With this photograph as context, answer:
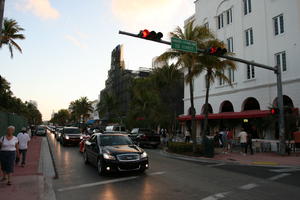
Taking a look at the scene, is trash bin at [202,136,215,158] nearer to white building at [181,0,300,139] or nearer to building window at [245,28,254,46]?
white building at [181,0,300,139]

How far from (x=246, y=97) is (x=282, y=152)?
35.4 ft

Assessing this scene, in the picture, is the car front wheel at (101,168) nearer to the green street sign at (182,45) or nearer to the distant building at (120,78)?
the green street sign at (182,45)

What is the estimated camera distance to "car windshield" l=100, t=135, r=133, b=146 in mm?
10469

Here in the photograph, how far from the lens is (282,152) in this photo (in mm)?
15859

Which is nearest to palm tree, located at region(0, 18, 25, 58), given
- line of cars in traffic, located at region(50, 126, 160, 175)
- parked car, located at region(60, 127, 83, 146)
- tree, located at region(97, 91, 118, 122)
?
parked car, located at region(60, 127, 83, 146)

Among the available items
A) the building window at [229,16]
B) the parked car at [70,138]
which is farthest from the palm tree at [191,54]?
the building window at [229,16]

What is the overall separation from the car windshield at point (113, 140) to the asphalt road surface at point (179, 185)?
1294 millimetres

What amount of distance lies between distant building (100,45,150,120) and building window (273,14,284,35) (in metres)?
42.4

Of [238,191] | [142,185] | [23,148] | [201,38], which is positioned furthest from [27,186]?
[201,38]

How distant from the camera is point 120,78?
72.2 meters

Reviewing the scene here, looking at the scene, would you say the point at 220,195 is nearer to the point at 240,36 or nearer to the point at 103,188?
the point at 103,188

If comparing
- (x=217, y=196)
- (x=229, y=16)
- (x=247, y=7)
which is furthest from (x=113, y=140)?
(x=229, y=16)

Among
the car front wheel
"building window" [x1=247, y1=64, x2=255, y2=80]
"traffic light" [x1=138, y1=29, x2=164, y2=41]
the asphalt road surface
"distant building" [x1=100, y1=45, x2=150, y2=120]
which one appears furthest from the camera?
"distant building" [x1=100, y1=45, x2=150, y2=120]

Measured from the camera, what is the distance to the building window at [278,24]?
2316 cm
